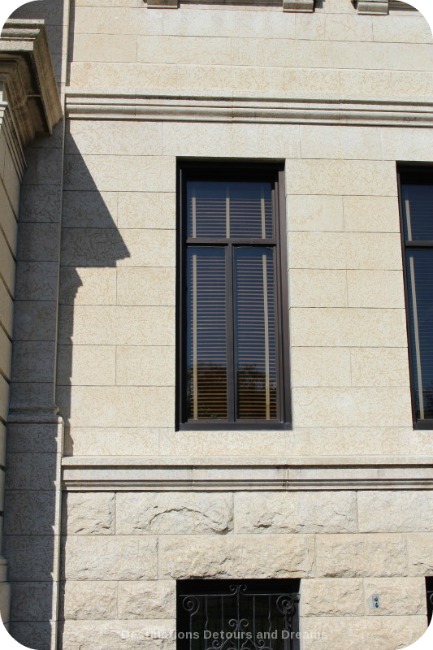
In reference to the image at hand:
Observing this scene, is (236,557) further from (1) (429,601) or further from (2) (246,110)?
(2) (246,110)

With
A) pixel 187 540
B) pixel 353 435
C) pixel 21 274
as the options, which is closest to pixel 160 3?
pixel 21 274

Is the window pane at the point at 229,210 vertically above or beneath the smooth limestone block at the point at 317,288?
above

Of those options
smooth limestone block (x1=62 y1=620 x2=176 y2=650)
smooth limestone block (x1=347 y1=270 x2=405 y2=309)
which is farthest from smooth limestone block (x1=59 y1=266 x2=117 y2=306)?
smooth limestone block (x1=62 y1=620 x2=176 y2=650)

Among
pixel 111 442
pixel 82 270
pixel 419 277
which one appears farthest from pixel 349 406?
pixel 82 270

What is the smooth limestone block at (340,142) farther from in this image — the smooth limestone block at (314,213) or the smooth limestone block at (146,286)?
the smooth limestone block at (146,286)

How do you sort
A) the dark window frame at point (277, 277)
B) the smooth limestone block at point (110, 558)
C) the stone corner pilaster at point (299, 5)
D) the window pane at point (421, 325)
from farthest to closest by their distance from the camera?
the stone corner pilaster at point (299, 5) → the window pane at point (421, 325) → the dark window frame at point (277, 277) → the smooth limestone block at point (110, 558)

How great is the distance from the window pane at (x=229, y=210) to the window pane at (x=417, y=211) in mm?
1603

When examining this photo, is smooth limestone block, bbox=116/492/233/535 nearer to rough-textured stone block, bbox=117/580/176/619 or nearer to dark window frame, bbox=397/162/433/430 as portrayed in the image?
rough-textured stone block, bbox=117/580/176/619

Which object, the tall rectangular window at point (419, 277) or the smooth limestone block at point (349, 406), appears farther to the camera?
the tall rectangular window at point (419, 277)

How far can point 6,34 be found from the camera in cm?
825

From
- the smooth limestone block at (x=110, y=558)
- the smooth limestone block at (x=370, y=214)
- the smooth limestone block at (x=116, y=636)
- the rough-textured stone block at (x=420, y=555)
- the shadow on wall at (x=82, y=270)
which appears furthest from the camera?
the smooth limestone block at (x=370, y=214)

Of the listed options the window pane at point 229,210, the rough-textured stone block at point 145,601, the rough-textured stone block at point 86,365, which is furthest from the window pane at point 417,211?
the rough-textured stone block at point 145,601

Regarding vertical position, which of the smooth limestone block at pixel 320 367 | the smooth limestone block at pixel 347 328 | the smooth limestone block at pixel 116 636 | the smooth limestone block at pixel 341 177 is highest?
the smooth limestone block at pixel 341 177

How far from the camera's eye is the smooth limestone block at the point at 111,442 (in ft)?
29.6
